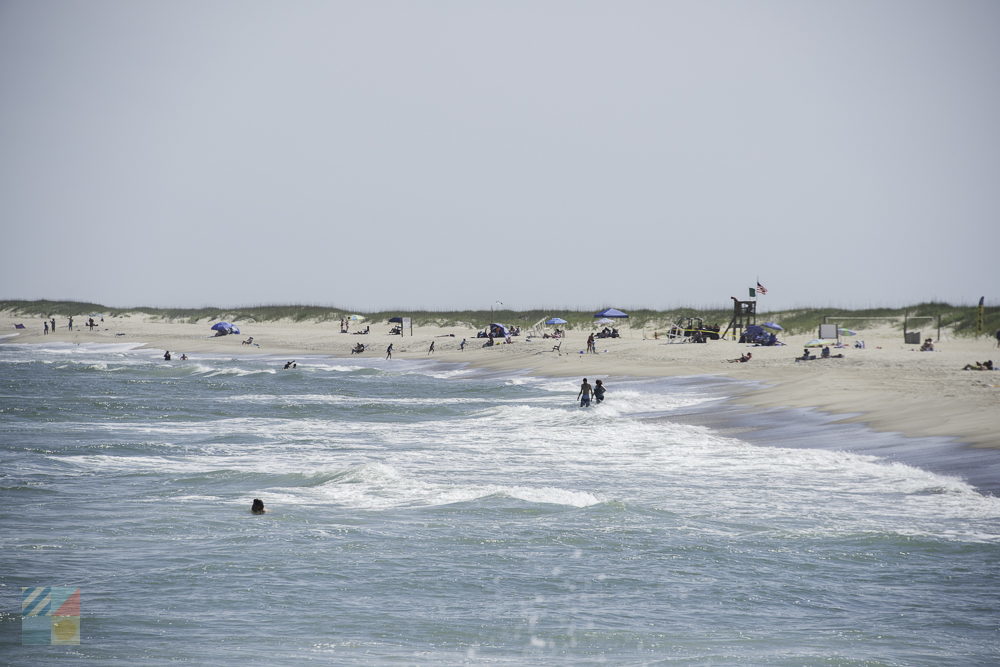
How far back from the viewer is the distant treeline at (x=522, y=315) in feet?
207

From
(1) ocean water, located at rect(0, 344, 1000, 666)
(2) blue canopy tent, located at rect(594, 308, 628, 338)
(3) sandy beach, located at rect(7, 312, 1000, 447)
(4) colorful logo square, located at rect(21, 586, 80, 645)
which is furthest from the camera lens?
(2) blue canopy tent, located at rect(594, 308, 628, 338)

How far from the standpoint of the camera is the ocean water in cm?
1020

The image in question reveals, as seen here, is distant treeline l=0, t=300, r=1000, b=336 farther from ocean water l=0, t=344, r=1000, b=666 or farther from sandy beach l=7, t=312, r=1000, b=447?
ocean water l=0, t=344, r=1000, b=666

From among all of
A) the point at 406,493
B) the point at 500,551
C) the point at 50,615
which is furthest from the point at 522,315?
the point at 50,615

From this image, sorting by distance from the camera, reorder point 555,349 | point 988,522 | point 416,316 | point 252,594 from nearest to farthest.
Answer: point 252,594, point 988,522, point 555,349, point 416,316

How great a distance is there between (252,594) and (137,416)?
2344 centimetres

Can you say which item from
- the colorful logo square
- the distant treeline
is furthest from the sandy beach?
the colorful logo square

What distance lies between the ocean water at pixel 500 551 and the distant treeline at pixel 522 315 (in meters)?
41.3

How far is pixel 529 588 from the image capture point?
475 inches

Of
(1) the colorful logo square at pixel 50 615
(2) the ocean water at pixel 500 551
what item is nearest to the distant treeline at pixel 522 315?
(2) the ocean water at pixel 500 551

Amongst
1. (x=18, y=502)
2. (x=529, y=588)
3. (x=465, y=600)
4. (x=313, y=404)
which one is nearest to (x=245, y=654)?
(x=465, y=600)

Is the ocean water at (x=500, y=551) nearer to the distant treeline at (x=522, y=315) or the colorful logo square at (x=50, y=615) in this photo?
the colorful logo square at (x=50, y=615)

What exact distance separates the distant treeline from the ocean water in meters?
41.3

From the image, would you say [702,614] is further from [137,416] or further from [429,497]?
[137,416]
